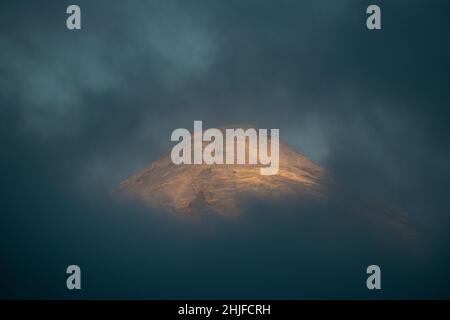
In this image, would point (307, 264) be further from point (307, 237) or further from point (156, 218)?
point (156, 218)

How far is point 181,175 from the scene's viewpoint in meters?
90.5

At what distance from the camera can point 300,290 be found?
74.4 metres

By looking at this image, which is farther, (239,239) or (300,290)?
(239,239)

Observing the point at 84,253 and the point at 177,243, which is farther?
the point at 84,253
